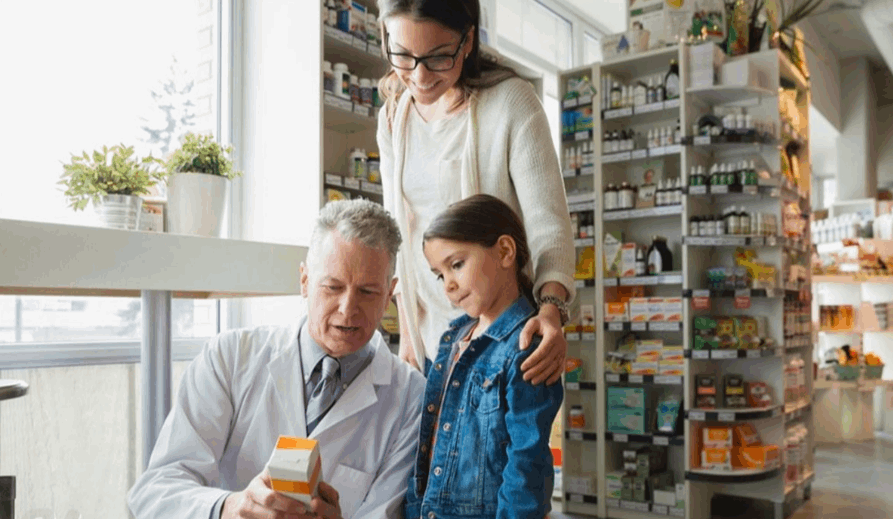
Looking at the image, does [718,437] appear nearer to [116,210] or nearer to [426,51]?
[116,210]

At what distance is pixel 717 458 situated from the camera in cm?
543

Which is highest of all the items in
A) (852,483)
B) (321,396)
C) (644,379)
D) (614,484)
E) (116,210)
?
(116,210)

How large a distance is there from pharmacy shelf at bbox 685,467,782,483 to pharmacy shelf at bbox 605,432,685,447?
21 centimetres

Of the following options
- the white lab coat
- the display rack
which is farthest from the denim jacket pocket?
the display rack

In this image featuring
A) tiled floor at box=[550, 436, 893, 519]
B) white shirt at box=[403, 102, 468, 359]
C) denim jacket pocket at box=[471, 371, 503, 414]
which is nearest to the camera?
denim jacket pocket at box=[471, 371, 503, 414]

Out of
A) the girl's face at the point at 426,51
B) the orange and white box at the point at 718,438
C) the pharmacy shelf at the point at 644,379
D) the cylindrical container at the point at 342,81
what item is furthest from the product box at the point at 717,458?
the girl's face at the point at 426,51

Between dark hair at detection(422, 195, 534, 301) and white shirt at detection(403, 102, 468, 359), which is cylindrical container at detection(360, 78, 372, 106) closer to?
white shirt at detection(403, 102, 468, 359)

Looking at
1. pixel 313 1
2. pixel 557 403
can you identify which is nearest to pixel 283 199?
pixel 313 1

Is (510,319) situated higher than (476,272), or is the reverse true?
(476,272)

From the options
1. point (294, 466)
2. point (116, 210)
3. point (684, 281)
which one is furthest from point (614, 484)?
point (294, 466)

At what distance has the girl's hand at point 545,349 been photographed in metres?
1.58

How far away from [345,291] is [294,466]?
539mm

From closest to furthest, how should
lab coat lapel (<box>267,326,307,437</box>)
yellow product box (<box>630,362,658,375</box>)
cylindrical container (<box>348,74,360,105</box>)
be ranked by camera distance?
lab coat lapel (<box>267,326,307,437</box>) → cylindrical container (<box>348,74,360,105</box>) → yellow product box (<box>630,362,658,375</box>)

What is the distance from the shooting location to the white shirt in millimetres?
1985
